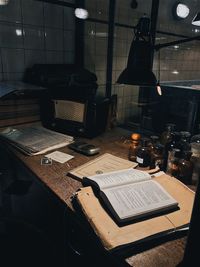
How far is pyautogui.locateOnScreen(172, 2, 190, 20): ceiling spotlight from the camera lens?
338 centimetres

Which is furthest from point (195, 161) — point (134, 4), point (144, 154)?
point (134, 4)

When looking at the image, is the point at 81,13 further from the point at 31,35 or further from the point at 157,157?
the point at 157,157

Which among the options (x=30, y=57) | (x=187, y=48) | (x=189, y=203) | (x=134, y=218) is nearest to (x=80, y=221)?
(x=134, y=218)

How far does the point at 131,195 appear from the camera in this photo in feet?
3.07

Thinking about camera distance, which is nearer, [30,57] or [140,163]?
[140,163]

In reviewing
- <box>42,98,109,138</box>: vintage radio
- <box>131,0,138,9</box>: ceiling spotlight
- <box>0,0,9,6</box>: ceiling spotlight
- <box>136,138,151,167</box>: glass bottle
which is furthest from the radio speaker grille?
<box>131,0,138,9</box>: ceiling spotlight

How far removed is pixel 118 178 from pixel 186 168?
38 cm

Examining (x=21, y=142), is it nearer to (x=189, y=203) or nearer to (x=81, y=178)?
(x=81, y=178)

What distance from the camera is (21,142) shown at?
1603mm

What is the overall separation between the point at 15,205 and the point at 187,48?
3.71 meters

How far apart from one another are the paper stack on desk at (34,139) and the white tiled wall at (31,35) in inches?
Result: 25.8

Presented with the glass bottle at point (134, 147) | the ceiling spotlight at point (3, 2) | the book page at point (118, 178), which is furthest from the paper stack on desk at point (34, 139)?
the ceiling spotlight at point (3, 2)

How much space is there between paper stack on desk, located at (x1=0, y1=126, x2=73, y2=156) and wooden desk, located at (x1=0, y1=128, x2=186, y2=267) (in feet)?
0.19

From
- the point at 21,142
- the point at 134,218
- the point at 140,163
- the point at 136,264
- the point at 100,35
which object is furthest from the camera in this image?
the point at 100,35
